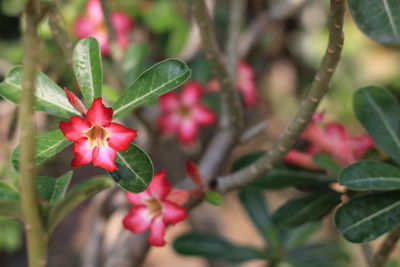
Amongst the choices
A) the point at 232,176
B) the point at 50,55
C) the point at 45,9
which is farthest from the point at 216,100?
the point at 45,9

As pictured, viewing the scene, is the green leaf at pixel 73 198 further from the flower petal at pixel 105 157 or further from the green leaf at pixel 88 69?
the green leaf at pixel 88 69

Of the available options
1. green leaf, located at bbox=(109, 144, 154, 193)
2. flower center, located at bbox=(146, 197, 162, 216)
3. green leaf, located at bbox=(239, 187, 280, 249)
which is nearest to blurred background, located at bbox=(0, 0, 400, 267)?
green leaf, located at bbox=(239, 187, 280, 249)

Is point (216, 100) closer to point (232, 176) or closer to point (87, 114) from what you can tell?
point (232, 176)

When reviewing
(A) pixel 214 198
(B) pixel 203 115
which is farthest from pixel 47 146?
(B) pixel 203 115

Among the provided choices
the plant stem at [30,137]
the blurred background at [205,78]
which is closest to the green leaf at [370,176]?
the plant stem at [30,137]

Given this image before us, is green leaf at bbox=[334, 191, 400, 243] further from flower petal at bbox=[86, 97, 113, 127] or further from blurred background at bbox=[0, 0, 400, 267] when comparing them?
blurred background at bbox=[0, 0, 400, 267]
